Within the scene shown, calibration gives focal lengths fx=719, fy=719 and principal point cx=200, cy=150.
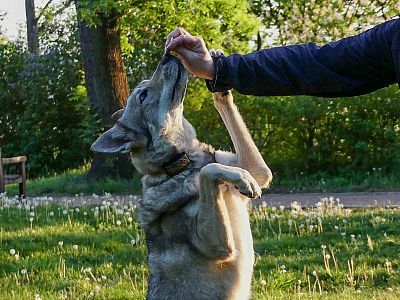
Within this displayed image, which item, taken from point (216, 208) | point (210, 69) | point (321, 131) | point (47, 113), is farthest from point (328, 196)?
point (47, 113)

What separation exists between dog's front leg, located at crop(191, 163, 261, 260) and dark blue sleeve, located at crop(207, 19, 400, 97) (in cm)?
54

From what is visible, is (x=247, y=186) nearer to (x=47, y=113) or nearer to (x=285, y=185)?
(x=285, y=185)

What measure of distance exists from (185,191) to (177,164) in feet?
0.79

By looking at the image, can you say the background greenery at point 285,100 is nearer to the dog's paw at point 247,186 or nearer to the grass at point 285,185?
the grass at point 285,185

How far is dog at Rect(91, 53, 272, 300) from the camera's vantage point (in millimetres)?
4484

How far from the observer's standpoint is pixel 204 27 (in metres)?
15.0

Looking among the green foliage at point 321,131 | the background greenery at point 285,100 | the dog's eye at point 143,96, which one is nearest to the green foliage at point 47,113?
the background greenery at point 285,100

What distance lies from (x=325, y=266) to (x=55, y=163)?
51.3 feet

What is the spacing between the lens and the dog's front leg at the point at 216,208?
168 inches

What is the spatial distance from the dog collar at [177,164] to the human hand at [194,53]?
829 millimetres

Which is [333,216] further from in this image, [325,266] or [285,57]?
[285,57]

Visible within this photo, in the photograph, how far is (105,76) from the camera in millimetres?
16328

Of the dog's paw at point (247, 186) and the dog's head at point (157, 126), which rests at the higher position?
the dog's head at point (157, 126)

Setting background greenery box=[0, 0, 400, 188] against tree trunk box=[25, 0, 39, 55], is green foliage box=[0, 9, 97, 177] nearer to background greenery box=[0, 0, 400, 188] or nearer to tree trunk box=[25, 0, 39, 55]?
background greenery box=[0, 0, 400, 188]
